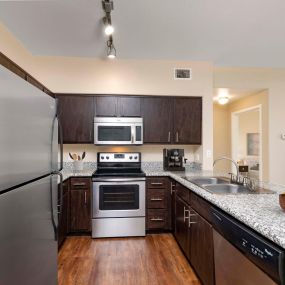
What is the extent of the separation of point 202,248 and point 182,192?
0.77m

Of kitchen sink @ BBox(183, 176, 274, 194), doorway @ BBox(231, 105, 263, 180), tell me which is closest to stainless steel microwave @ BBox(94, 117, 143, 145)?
kitchen sink @ BBox(183, 176, 274, 194)

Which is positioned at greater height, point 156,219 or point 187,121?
point 187,121

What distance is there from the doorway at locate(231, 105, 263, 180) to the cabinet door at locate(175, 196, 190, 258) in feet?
11.4

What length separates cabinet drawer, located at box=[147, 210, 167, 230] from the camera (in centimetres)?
331

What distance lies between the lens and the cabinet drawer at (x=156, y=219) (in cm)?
331

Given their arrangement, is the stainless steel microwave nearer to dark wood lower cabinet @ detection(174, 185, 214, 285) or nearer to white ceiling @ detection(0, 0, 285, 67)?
white ceiling @ detection(0, 0, 285, 67)

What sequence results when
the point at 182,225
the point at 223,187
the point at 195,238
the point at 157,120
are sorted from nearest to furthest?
1. the point at 195,238
2. the point at 223,187
3. the point at 182,225
4. the point at 157,120

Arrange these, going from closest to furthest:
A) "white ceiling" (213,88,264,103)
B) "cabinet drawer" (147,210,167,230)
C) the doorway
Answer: "cabinet drawer" (147,210,167,230)
"white ceiling" (213,88,264,103)
the doorway

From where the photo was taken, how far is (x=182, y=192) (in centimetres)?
269

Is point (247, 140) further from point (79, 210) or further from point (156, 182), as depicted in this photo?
point (79, 210)

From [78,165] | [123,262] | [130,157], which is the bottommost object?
[123,262]

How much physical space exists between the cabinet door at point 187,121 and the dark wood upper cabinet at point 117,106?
2.05 feet

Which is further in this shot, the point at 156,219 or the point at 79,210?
the point at 156,219

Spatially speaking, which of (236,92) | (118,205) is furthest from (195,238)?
(236,92)
